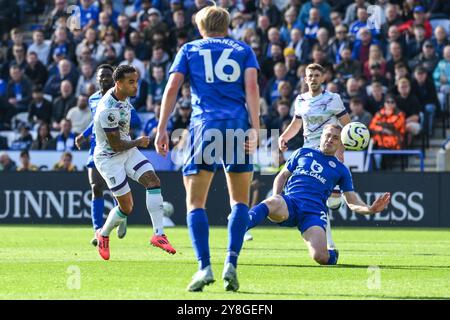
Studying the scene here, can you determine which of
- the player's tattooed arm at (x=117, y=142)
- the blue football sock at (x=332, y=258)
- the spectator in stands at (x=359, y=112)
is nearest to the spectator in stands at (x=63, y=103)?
the spectator in stands at (x=359, y=112)

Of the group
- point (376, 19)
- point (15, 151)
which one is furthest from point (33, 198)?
point (376, 19)

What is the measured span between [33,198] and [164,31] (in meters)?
5.79

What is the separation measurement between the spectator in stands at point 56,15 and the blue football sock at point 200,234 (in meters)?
20.3

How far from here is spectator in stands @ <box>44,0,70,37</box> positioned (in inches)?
1133

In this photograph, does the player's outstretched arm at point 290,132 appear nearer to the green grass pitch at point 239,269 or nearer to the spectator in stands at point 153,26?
the green grass pitch at point 239,269

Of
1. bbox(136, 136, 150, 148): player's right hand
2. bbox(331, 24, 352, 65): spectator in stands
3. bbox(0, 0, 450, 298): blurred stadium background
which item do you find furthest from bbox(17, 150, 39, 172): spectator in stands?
bbox(136, 136, 150, 148): player's right hand

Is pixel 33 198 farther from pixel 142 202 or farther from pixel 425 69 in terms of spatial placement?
pixel 425 69

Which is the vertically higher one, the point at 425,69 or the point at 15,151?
the point at 425,69

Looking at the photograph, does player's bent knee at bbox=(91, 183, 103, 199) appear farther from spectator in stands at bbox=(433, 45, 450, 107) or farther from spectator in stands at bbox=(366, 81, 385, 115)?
spectator in stands at bbox=(433, 45, 450, 107)

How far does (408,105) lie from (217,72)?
1414 centimetres

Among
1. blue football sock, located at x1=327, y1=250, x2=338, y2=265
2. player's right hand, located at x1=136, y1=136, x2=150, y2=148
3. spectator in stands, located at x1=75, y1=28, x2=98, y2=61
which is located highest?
spectator in stands, located at x1=75, y1=28, x2=98, y2=61

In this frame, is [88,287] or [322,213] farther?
[322,213]

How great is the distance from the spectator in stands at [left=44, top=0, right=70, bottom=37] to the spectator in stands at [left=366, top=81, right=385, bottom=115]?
29.7 feet
